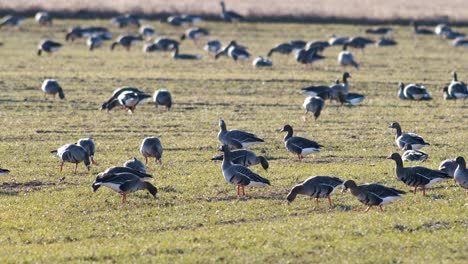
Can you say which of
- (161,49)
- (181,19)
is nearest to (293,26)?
(181,19)

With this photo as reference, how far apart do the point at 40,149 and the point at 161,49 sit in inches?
1259

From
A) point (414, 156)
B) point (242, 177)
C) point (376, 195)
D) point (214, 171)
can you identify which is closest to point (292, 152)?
point (214, 171)

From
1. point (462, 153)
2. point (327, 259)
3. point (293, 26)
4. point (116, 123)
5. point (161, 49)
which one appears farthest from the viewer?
point (293, 26)

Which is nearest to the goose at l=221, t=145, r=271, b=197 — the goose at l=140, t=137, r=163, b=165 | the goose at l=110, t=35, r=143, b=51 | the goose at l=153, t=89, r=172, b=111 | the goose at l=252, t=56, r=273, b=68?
the goose at l=140, t=137, r=163, b=165

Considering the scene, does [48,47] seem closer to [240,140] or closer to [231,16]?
[231,16]

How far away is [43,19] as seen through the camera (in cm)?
6619

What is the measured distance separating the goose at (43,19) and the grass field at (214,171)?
64.7ft

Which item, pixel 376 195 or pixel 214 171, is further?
pixel 214 171

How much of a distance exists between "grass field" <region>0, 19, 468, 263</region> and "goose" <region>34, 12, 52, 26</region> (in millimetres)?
19717

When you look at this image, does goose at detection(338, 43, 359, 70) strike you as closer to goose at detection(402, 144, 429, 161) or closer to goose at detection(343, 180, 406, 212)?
goose at detection(402, 144, 429, 161)

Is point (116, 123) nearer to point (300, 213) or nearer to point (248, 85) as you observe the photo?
point (248, 85)

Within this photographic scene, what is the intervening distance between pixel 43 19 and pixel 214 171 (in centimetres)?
4813

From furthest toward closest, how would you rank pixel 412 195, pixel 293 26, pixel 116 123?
1. pixel 293 26
2. pixel 116 123
3. pixel 412 195

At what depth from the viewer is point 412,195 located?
17875 mm
